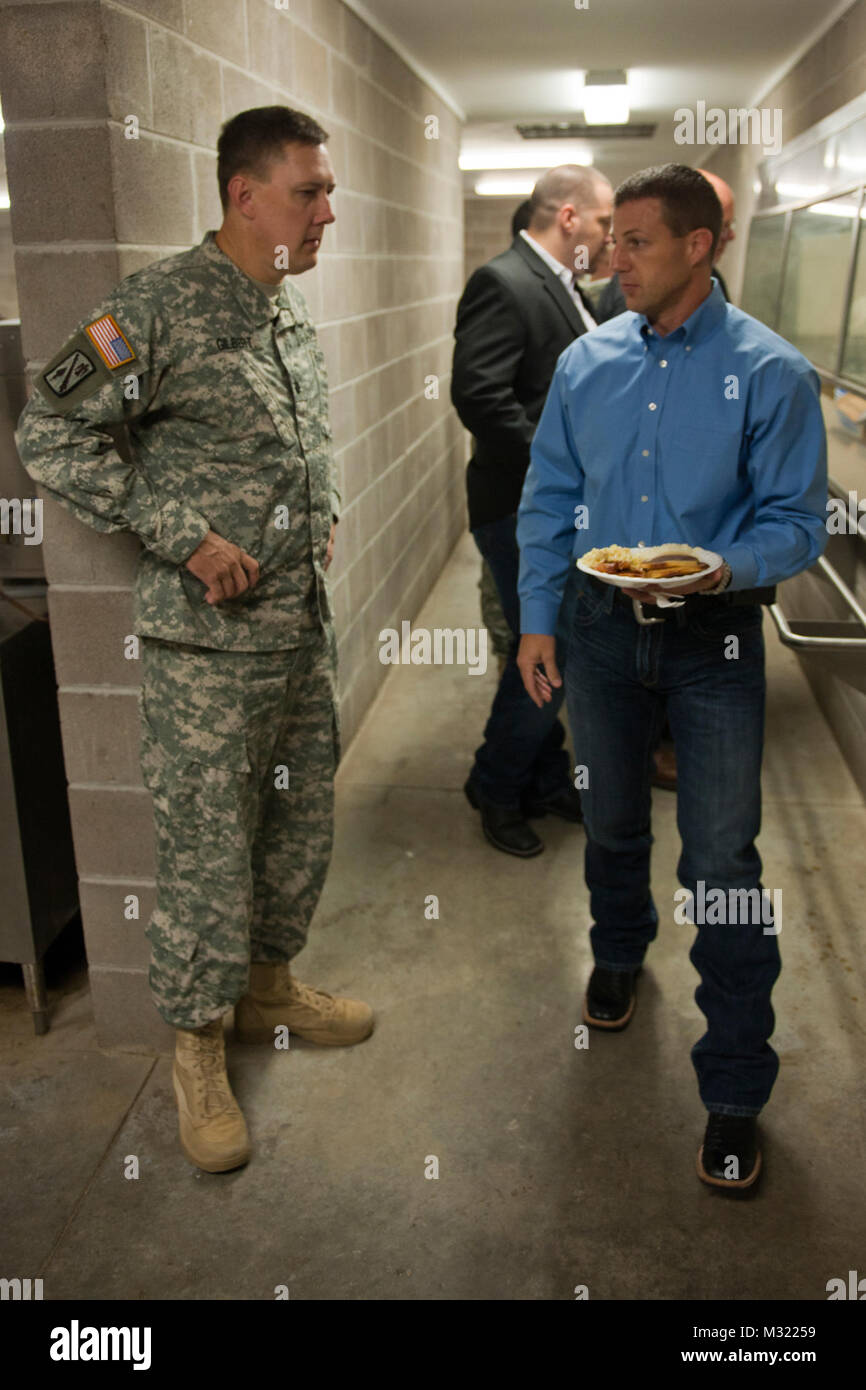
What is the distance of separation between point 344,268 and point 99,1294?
284 centimetres

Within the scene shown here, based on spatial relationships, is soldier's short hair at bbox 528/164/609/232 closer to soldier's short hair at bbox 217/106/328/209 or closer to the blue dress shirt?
the blue dress shirt

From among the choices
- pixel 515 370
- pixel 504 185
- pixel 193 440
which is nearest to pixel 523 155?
pixel 504 185

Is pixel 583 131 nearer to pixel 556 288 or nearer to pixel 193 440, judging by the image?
pixel 556 288

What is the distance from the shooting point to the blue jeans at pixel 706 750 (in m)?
1.88

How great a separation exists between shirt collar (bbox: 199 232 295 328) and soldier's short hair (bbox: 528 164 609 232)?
1339 mm

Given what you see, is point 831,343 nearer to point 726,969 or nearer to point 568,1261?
point 726,969

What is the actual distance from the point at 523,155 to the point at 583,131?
77 centimetres

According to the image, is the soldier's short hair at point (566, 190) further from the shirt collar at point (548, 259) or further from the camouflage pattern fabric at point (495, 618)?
the camouflage pattern fabric at point (495, 618)

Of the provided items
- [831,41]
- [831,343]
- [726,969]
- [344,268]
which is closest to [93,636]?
[726,969]

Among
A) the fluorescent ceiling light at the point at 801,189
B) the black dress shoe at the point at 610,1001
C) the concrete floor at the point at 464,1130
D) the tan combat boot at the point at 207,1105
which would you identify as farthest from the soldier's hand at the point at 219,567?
the fluorescent ceiling light at the point at 801,189

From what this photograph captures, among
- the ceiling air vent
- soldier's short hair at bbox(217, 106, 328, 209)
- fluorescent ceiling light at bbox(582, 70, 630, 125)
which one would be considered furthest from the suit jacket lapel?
the ceiling air vent

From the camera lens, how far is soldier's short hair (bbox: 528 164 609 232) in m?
2.91

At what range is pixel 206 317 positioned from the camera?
5.98 ft

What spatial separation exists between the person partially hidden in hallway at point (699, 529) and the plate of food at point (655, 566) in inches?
1.0
